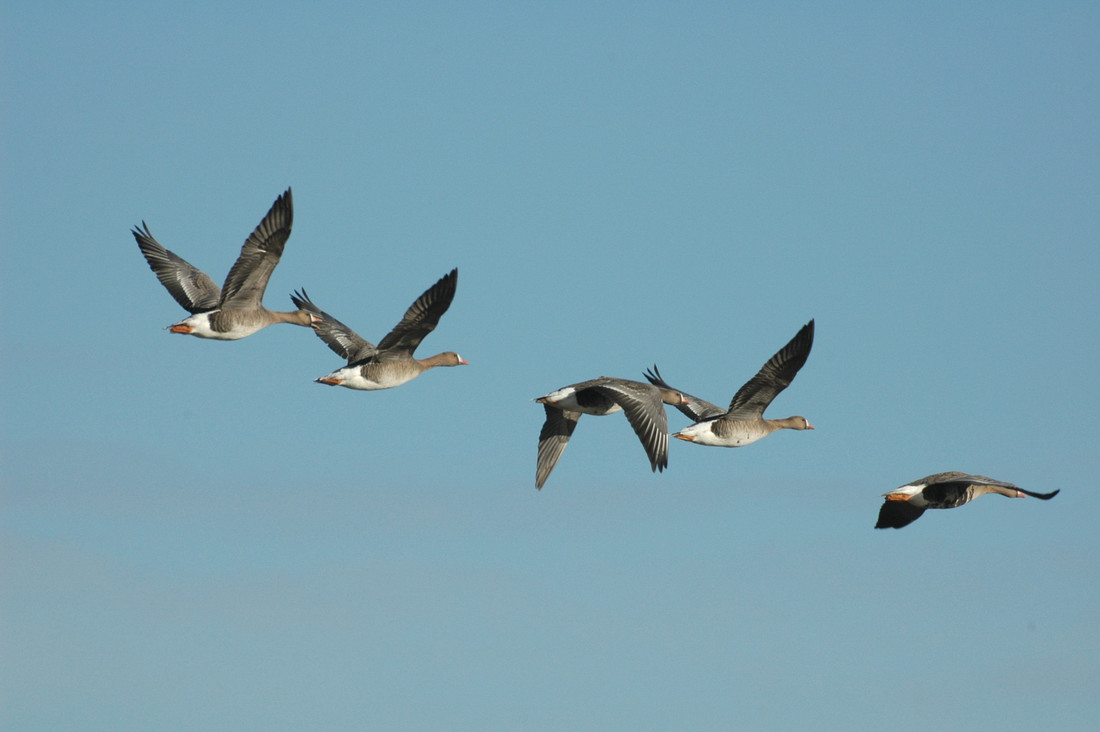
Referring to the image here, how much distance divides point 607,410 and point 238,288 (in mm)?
7177

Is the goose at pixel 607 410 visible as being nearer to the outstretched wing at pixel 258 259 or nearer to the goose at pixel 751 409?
the goose at pixel 751 409

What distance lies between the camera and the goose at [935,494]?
23.0 meters

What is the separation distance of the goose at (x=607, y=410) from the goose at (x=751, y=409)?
887 mm

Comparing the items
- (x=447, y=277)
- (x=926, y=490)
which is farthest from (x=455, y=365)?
(x=926, y=490)

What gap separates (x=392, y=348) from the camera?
2545cm

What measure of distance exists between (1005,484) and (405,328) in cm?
1050

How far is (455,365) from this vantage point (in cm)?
2811

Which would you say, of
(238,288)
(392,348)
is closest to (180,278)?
(238,288)

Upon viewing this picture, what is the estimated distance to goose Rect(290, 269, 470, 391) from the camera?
24.0m

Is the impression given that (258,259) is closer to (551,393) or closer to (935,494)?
(551,393)

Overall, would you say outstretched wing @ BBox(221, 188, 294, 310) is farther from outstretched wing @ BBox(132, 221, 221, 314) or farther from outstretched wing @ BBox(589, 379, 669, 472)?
outstretched wing @ BBox(589, 379, 669, 472)

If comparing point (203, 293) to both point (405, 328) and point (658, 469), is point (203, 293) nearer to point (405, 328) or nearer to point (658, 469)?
point (405, 328)

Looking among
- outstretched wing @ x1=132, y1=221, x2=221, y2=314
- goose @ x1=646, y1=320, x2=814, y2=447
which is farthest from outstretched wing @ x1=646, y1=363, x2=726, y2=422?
outstretched wing @ x1=132, y1=221, x2=221, y2=314

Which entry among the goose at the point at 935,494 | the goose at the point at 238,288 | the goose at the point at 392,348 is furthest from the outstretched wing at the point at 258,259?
the goose at the point at 935,494
